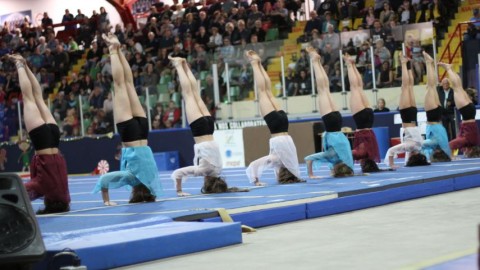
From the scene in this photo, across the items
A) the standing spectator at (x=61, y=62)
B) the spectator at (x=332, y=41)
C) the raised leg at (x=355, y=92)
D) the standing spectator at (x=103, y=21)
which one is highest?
the standing spectator at (x=103, y=21)

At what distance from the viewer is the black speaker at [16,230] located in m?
5.87

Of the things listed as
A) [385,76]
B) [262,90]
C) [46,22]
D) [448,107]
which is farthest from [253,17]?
[46,22]

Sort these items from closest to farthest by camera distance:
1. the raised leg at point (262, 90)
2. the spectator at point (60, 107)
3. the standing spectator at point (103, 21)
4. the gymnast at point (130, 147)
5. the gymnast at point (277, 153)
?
the gymnast at point (130, 147) → the gymnast at point (277, 153) → the raised leg at point (262, 90) → the spectator at point (60, 107) → the standing spectator at point (103, 21)

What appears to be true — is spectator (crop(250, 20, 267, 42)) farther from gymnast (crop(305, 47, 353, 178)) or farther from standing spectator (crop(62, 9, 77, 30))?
standing spectator (crop(62, 9, 77, 30))

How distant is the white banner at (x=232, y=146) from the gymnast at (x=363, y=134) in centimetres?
624

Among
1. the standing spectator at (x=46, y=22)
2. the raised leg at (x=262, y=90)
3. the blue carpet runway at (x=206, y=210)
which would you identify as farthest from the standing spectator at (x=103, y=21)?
the raised leg at (x=262, y=90)

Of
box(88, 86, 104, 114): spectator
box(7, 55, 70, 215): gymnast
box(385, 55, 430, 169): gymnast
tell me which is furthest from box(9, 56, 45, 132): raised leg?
box(88, 86, 104, 114): spectator

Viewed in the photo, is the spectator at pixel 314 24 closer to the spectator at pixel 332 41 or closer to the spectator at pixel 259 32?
the spectator at pixel 259 32

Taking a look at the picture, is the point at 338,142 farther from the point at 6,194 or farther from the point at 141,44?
the point at 141,44

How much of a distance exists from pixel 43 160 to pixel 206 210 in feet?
7.58

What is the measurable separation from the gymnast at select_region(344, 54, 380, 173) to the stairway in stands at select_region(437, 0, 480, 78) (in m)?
5.88

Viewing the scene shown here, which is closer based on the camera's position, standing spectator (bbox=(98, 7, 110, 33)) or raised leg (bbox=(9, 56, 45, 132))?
raised leg (bbox=(9, 56, 45, 132))

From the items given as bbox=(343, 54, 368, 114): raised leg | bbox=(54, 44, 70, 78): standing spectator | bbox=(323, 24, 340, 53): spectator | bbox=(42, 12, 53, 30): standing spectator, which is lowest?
bbox=(343, 54, 368, 114): raised leg

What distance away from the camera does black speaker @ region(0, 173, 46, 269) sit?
5.87 meters
